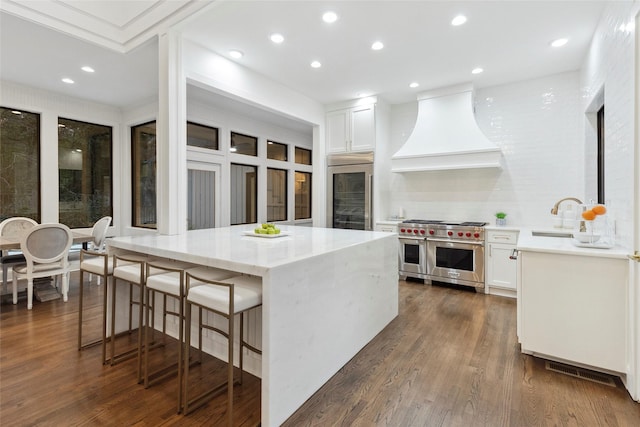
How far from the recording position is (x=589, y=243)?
2242 millimetres

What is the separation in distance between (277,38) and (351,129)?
225cm

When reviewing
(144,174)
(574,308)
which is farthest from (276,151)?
(574,308)

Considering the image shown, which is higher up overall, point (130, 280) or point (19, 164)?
point (19, 164)

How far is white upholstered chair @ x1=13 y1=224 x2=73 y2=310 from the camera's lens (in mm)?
3408

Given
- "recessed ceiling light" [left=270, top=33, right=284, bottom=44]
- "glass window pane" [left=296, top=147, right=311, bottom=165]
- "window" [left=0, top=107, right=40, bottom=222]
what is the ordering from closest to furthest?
"recessed ceiling light" [left=270, top=33, right=284, bottom=44], "window" [left=0, top=107, right=40, bottom=222], "glass window pane" [left=296, top=147, right=311, bottom=165]

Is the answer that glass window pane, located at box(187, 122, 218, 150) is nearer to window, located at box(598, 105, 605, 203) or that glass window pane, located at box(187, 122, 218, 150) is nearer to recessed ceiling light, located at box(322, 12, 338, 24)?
recessed ceiling light, located at box(322, 12, 338, 24)

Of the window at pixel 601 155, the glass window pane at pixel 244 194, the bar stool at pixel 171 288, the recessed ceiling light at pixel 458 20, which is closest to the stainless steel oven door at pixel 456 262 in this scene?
the window at pixel 601 155

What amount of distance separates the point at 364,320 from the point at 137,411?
1.65 meters

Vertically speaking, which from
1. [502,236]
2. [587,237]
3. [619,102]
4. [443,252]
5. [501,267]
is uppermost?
[619,102]

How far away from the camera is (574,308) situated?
7.07 ft

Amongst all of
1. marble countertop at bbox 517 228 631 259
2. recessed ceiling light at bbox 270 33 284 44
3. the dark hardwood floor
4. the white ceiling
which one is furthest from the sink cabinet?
recessed ceiling light at bbox 270 33 284 44

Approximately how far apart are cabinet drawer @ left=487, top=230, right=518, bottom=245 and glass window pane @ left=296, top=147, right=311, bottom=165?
4.38 meters

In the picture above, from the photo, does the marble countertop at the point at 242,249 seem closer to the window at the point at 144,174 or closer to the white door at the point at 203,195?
the white door at the point at 203,195

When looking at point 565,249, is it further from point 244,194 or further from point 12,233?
point 12,233
